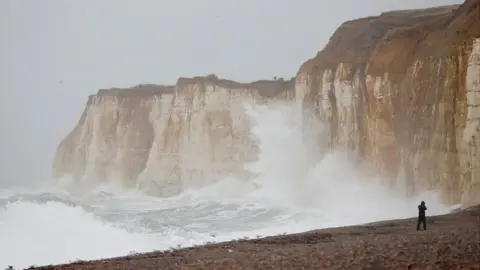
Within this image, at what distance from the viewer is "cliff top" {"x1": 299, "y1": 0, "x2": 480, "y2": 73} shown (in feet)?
77.9

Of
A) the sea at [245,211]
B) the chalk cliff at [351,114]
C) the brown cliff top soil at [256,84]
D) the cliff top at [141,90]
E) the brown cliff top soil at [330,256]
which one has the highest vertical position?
the cliff top at [141,90]

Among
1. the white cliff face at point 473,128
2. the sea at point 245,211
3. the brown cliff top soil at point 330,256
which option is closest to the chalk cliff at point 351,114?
the white cliff face at point 473,128

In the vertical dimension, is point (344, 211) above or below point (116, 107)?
below

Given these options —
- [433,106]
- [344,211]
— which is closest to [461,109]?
[433,106]

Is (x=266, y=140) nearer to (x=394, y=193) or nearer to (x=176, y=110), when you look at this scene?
(x=176, y=110)

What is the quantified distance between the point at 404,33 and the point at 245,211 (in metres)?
13.2

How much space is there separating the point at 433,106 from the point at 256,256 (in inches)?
657

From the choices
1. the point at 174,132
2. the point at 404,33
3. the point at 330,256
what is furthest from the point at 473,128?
the point at 174,132

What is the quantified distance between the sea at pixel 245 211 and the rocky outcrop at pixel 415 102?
117 centimetres

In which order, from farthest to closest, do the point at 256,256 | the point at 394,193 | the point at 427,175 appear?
the point at 394,193 < the point at 427,175 < the point at 256,256

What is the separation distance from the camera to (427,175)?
23.9 m

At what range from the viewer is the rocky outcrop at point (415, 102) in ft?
65.9

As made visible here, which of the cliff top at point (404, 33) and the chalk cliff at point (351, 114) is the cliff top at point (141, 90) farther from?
the cliff top at point (404, 33)

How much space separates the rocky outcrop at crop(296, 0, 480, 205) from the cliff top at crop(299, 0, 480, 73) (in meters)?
0.07
